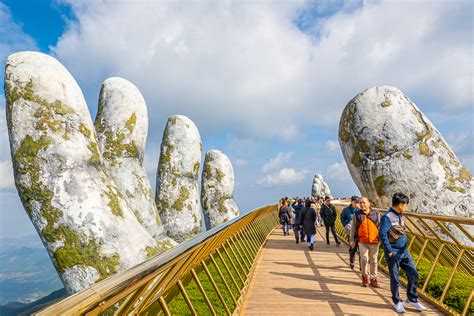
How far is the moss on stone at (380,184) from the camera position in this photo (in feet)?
32.6

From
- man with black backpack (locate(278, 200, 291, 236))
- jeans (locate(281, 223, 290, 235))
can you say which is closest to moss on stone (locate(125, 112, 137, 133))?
man with black backpack (locate(278, 200, 291, 236))

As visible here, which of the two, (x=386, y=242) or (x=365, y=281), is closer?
(x=386, y=242)

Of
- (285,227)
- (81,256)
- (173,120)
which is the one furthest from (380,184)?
(173,120)

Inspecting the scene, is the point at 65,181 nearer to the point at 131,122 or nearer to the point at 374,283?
the point at 131,122

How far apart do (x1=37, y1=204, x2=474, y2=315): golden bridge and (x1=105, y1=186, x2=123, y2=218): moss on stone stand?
197 centimetres

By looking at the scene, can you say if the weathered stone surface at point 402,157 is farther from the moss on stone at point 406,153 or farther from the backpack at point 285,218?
the backpack at point 285,218

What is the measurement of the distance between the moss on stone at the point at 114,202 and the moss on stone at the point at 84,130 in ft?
4.80

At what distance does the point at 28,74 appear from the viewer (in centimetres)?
833

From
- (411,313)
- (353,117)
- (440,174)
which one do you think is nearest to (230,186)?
(353,117)

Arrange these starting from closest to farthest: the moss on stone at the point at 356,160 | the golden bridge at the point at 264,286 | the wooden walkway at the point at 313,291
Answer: the golden bridge at the point at 264,286 → the wooden walkway at the point at 313,291 → the moss on stone at the point at 356,160

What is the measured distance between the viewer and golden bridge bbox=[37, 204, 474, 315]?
1.95m

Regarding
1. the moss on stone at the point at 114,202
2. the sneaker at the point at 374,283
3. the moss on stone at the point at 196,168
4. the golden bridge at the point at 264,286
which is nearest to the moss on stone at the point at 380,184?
the golden bridge at the point at 264,286

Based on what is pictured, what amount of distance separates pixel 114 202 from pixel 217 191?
13884 millimetres

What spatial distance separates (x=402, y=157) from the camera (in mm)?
9742
